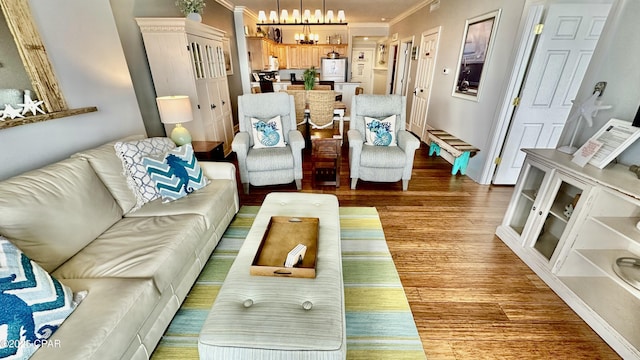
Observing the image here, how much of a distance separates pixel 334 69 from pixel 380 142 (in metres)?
6.03

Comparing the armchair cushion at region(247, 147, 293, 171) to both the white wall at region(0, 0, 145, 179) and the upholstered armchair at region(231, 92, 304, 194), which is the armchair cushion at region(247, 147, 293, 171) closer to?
the upholstered armchair at region(231, 92, 304, 194)

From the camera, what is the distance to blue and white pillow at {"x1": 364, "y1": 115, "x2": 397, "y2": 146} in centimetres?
299

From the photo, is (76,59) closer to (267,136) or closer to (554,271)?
(267,136)

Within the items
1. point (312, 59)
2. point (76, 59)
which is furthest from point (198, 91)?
point (312, 59)

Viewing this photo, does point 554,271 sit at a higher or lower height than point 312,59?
lower

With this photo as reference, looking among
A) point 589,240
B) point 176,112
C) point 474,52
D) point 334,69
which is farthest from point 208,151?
point 334,69

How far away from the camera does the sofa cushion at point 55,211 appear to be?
3.79 ft

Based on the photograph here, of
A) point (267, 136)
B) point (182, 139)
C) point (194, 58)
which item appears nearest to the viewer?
point (182, 139)

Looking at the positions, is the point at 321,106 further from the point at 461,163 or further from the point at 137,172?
the point at 137,172

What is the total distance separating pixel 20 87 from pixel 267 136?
1813mm

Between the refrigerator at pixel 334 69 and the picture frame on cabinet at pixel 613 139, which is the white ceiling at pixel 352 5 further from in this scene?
the picture frame on cabinet at pixel 613 139

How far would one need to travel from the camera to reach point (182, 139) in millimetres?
2432

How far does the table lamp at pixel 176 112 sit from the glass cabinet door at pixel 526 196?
2.98 metres

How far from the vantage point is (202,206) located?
1.75 metres
